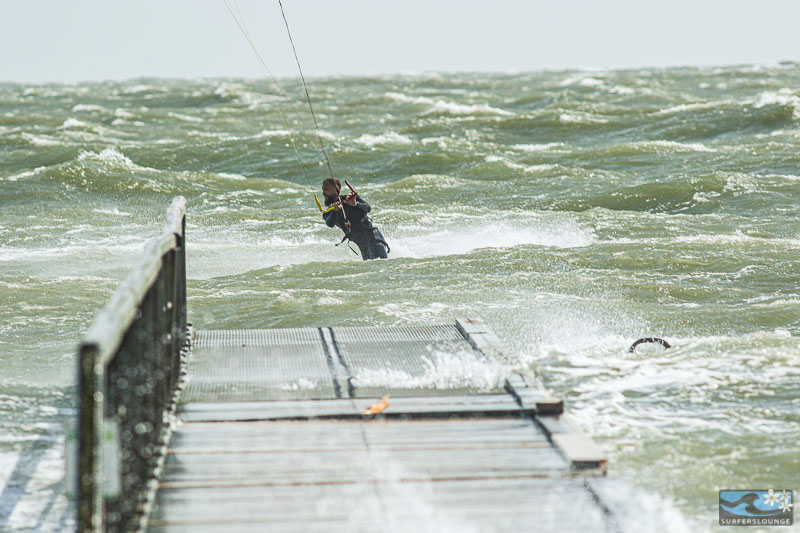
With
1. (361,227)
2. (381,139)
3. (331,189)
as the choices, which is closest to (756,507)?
(331,189)

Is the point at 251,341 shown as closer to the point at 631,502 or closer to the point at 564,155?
the point at 631,502

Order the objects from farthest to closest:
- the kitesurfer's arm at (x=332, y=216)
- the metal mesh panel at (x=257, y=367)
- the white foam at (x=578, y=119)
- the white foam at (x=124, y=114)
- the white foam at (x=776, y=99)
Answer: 1. the white foam at (x=124, y=114)
2. the white foam at (x=578, y=119)
3. the white foam at (x=776, y=99)
4. the kitesurfer's arm at (x=332, y=216)
5. the metal mesh panel at (x=257, y=367)

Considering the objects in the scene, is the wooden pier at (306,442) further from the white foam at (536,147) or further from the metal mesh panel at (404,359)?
the white foam at (536,147)

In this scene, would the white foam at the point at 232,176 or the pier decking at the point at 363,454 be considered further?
the white foam at the point at 232,176

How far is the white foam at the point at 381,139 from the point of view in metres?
30.3

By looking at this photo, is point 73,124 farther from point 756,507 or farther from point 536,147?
point 756,507

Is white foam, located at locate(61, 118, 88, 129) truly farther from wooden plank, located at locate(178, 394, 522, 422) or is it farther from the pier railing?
wooden plank, located at locate(178, 394, 522, 422)

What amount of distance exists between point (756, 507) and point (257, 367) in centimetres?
324

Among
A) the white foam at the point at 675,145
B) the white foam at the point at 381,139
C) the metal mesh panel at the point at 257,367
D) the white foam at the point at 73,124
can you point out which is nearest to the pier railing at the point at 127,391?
the metal mesh panel at the point at 257,367

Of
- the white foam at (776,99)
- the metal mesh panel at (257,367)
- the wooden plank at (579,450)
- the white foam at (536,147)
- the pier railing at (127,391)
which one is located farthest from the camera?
the white foam at (776,99)

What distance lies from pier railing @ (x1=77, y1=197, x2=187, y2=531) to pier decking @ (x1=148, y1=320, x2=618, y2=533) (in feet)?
0.91

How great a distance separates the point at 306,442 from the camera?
5043mm

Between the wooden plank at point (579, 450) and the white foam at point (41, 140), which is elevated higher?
the white foam at point (41, 140)

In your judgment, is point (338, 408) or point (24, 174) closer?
point (338, 408)
